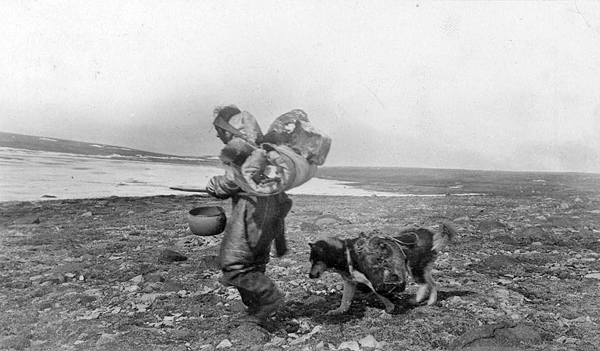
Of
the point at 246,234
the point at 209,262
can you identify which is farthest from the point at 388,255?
the point at 209,262

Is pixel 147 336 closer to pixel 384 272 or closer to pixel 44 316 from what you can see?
pixel 44 316

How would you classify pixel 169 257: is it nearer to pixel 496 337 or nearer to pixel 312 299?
pixel 312 299

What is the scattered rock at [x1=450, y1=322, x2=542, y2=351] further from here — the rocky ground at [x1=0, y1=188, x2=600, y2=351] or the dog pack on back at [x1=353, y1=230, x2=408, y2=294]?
the dog pack on back at [x1=353, y1=230, x2=408, y2=294]

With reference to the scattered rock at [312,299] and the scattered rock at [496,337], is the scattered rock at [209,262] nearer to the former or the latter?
the scattered rock at [312,299]

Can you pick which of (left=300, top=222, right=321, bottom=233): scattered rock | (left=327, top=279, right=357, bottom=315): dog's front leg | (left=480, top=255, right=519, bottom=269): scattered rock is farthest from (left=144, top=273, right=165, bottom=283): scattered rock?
(left=480, top=255, right=519, bottom=269): scattered rock

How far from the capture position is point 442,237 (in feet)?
13.3

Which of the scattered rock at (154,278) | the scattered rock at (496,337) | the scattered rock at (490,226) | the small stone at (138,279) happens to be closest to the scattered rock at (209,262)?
the scattered rock at (154,278)

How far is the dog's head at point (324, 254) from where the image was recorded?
3.77m

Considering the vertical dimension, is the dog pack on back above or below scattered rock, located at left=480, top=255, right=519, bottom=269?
above

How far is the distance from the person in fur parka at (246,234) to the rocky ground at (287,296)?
0.94 feet

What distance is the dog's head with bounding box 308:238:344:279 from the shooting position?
12.4 feet

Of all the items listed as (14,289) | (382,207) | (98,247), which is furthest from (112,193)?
(14,289)

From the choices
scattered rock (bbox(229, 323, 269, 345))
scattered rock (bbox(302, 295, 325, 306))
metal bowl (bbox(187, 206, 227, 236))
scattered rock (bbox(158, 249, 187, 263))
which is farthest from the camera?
scattered rock (bbox(158, 249, 187, 263))

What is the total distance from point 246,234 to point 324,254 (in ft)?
2.72
